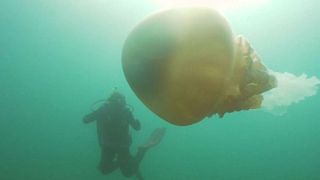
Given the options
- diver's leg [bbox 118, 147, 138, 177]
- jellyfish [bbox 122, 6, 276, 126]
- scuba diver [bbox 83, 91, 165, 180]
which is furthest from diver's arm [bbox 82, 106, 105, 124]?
jellyfish [bbox 122, 6, 276, 126]

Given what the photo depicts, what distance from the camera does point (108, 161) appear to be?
42.7 ft

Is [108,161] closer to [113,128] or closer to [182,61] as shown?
[113,128]

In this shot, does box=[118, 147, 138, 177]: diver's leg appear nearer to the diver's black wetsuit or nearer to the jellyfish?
the diver's black wetsuit

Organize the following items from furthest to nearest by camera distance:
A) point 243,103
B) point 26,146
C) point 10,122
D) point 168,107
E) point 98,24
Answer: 1. point 26,146
2. point 10,122
3. point 98,24
4. point 243,103
5. point 168,107

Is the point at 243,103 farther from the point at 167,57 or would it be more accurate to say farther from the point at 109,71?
the point at 109,71

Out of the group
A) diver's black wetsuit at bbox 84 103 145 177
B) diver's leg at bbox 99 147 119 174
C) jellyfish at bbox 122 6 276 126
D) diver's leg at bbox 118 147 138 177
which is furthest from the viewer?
diver's leg at bbox 118 147 138 177

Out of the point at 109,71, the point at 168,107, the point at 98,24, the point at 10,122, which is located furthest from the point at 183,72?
the point at 10,122

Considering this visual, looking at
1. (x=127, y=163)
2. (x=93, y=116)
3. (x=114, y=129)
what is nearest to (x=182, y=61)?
(x=114, y=129)

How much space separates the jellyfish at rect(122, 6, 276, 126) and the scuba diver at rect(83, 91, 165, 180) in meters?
10.2

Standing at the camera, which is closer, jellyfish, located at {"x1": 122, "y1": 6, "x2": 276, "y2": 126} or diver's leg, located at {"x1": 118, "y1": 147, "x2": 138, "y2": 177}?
jellyfish, located at {"x1": 122, "y1": 6, "x2": 276, "y2": 126}

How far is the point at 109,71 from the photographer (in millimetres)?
44344

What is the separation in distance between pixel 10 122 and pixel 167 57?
5575cm

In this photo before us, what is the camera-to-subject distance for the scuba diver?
12383mm

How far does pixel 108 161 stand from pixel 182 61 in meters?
11.5
